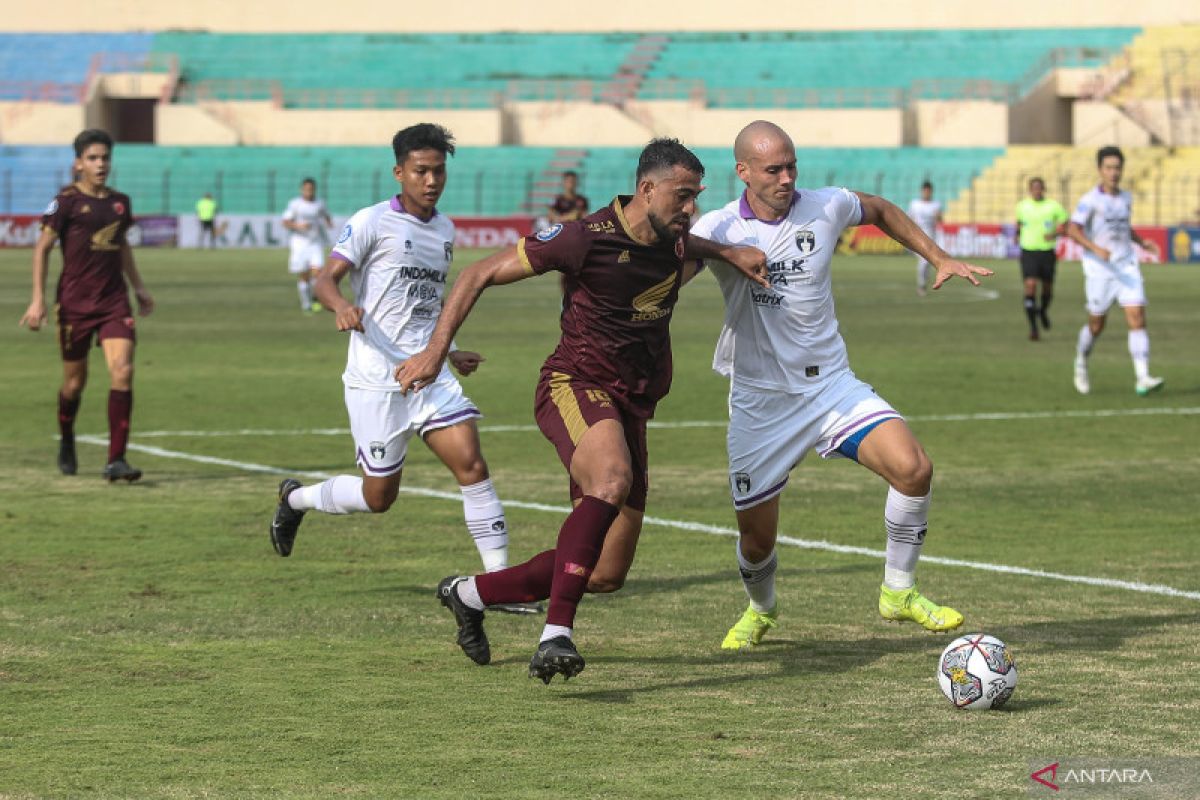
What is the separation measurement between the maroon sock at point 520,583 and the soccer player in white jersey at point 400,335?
1308 mm

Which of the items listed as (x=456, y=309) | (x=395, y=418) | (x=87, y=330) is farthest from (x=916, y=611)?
(x=87, y=330)

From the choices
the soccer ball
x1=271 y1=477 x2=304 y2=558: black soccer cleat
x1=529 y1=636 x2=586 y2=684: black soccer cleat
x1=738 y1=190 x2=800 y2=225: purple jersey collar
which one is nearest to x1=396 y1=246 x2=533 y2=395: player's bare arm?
x1=529 y1=636 x2=586 y2=684: black soccer cleat

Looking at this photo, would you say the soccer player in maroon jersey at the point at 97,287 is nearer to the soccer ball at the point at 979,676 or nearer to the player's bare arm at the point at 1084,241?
the soccer ball at the point at 979,676

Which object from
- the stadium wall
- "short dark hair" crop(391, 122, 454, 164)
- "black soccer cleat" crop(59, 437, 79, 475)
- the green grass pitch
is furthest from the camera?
the stadium wall

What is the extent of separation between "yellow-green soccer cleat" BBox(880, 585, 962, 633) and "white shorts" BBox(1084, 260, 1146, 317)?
1187 centimetres

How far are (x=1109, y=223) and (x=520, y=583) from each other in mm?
13241

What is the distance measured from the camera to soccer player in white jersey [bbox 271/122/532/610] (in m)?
9.46

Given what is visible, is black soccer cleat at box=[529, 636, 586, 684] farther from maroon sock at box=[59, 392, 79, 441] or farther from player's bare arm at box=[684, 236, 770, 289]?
maroon sock at box=[59, 392, 79, 441]

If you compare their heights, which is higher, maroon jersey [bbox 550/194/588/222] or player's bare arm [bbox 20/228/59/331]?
maroon jersey [bbox 550/194/588/222]

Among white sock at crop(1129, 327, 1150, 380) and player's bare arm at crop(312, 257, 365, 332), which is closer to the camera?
player's bare arm at crop(312, 257, 365, 332)

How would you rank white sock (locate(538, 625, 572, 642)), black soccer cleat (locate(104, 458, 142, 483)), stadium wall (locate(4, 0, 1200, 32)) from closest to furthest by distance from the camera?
1. white sock (locate(538, 625, 572, 642))
2. black soccer cleat (locate(104, 458, 142, 483))
3. stadium wall (locate(4, 0, 1200, 32))

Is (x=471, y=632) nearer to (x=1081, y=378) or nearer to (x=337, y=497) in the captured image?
(x=337, y=497)

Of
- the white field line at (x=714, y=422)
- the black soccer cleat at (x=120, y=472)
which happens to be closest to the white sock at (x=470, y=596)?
the black soccer cleat at (x=120, y=472)

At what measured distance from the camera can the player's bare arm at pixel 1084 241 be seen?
62.7ft
